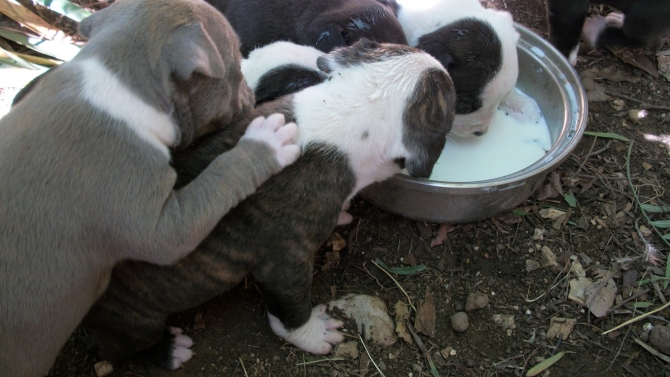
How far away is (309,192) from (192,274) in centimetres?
83

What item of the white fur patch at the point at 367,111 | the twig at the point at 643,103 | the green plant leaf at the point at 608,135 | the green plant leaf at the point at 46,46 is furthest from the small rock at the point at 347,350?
the twig at the point at 643,103

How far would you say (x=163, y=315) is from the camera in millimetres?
3477

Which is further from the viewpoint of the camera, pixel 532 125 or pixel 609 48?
pixel 609 48

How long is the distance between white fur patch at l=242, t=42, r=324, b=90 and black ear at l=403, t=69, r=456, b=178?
0.90 meters

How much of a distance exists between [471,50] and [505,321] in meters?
1.92

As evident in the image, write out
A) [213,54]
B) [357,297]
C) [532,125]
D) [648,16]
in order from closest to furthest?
[213,54], [357,297], [532,125], [648,16]

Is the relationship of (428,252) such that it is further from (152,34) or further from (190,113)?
(152,34)

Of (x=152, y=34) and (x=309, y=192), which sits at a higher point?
(x=152, y=34)

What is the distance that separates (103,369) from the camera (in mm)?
3785

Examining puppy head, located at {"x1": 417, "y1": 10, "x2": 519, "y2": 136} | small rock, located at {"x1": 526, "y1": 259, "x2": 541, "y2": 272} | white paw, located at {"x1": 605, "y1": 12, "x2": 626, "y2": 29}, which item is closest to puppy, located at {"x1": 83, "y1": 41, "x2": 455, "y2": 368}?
→ puppy head, located at {"x1": 417, "y1": 10, "x2": 519, "y2": 136}

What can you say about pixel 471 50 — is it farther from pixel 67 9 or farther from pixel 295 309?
pixel 67 9

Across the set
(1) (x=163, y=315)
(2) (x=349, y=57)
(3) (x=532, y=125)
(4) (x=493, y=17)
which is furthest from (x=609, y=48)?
(1) (x=163, y=315)

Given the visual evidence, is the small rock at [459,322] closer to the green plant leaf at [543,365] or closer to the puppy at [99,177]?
the green plant leaf at [543,365]

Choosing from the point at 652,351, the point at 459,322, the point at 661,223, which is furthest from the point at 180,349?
the point at 661,223
